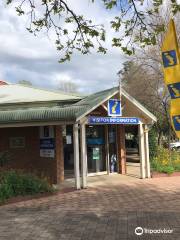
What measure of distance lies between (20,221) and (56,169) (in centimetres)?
572

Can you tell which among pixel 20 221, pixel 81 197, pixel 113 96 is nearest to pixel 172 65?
pixel 20 221

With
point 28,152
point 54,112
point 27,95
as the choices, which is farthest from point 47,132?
point 27,95

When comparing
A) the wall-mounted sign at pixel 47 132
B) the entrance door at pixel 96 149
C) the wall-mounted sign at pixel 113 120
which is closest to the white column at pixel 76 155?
the wall-mounted sign at pixel 113 120

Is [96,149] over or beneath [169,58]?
beneath

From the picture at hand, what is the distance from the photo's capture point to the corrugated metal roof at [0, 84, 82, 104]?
1630 centimetres

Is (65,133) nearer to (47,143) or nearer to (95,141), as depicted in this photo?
(47,143)

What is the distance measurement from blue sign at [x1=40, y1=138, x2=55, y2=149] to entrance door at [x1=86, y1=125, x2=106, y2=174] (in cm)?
170

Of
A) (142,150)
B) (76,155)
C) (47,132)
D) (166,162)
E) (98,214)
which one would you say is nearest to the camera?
(98,214)

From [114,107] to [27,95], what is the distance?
16.3 ft

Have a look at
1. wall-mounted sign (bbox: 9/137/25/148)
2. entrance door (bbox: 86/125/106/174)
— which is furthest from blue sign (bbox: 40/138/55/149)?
entrance door (bbox: 86/125/106/174)

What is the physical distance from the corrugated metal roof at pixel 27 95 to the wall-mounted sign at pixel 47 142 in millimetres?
1171

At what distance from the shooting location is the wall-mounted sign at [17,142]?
634 inches

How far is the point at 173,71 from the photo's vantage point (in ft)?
21.4

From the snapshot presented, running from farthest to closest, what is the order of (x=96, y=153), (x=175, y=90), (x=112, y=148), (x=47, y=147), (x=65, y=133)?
(x=112, y=148), (x=96, y=153), (x=65, y=133), (x=47, y=147), (x=175, y=90)
